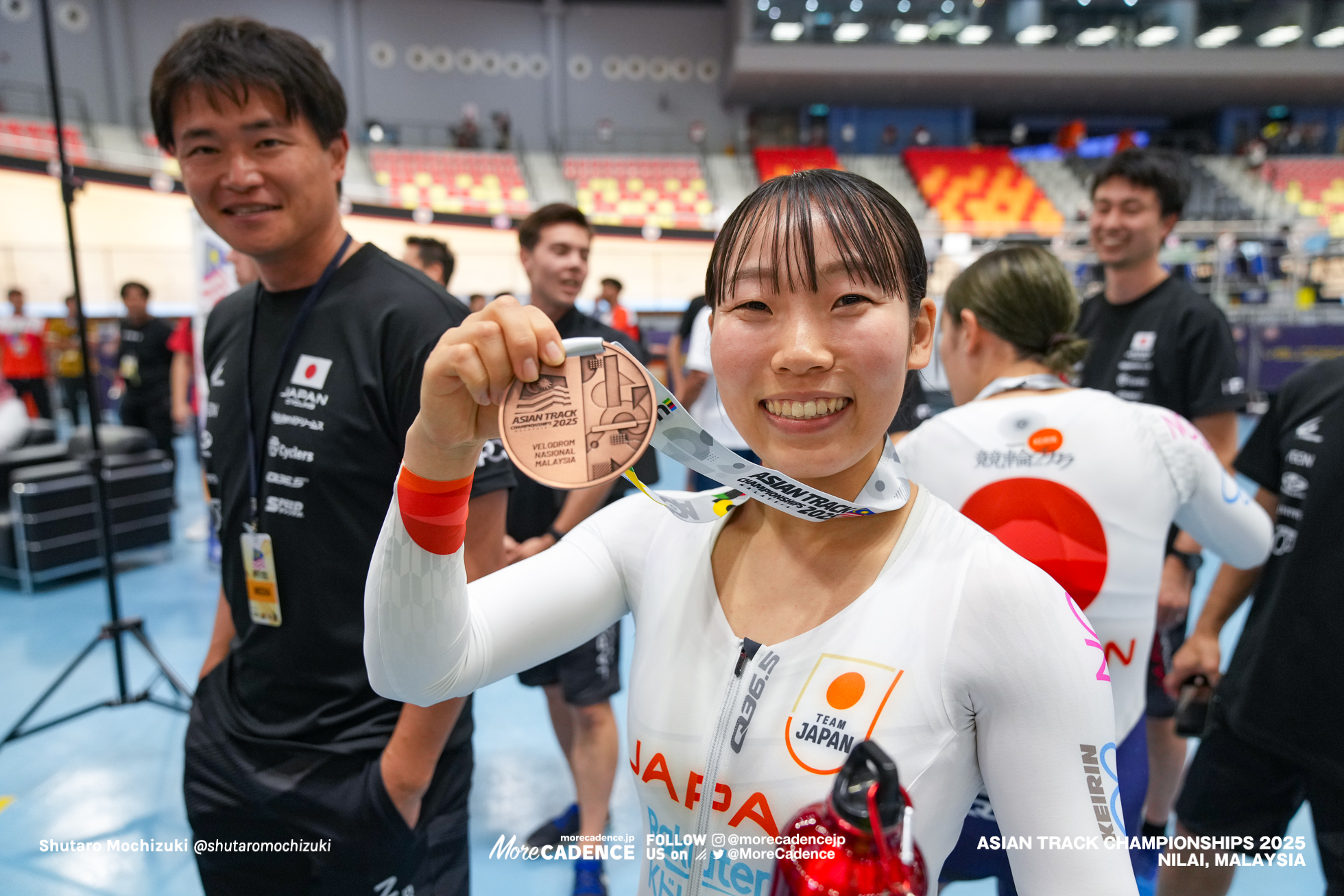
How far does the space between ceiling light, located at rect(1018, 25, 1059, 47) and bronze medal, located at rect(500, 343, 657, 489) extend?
2029 cm

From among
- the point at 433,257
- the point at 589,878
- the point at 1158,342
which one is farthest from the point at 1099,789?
the point at 433,257

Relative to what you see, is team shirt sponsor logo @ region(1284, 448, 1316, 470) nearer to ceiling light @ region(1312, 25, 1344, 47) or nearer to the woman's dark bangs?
the woman's dark bangs

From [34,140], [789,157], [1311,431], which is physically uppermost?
[789,157]

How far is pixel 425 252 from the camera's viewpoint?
3504mm

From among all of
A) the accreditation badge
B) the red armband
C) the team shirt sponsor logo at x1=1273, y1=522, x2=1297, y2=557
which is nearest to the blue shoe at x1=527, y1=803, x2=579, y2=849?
the accreditation badge

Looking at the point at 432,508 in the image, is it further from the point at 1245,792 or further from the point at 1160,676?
the point at 1160,676

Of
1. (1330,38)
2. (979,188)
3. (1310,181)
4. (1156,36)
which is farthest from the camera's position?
(979,188)

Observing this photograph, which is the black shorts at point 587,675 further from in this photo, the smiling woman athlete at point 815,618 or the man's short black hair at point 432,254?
the man's short black hair at point 432,254

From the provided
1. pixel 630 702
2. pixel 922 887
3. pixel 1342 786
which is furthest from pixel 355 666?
pixel 1342 786

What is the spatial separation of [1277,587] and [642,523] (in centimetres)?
136

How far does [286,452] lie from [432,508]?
0.59 m

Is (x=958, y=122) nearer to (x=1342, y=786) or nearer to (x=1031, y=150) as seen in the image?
(x=1031, y=150)

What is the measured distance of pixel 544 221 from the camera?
2557mm

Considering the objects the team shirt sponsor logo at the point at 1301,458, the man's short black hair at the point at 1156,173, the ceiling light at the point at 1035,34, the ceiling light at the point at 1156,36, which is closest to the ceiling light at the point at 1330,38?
the ceiling light at the point at 1156,36
